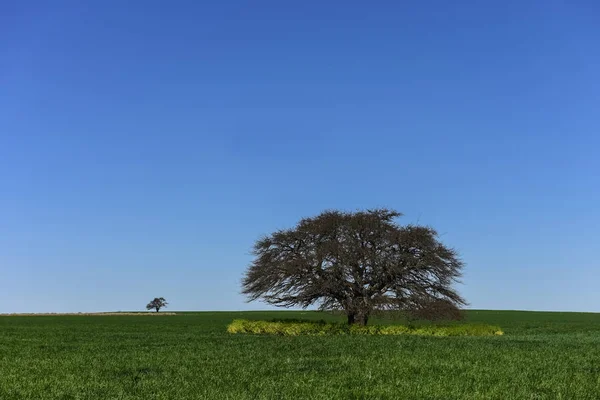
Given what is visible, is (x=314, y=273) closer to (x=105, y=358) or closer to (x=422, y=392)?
(x=105, y=358)

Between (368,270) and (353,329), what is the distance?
5829mm

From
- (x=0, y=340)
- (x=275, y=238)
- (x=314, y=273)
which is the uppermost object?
(x=275, y=238)

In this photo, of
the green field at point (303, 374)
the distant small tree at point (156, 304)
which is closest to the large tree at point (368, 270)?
the green field at point (303, 374)

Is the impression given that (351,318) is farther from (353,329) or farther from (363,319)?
(353,329)

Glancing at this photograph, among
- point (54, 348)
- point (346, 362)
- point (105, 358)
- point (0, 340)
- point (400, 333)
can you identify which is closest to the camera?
point (346, 362)

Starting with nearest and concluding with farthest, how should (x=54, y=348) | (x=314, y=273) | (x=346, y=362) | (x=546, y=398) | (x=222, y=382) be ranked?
(x=546, y=398) → (x=222, y=382) → (x=346, y=362) → (x=54, y=348) → (x=314, y=273)

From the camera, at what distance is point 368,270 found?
151ft

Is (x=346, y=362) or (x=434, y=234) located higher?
(x=434, y=234)

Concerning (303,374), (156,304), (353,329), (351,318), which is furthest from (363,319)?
(156,304)

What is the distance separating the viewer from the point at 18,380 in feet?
59.0

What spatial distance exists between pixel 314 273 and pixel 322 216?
5.08m

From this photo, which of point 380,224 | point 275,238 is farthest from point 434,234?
point 275,238

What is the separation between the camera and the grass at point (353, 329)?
42.0m

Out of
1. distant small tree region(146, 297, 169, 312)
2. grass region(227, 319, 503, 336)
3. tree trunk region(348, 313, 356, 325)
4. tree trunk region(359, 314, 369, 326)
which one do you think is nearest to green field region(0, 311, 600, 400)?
grass region(227, 319, 503, 336)
